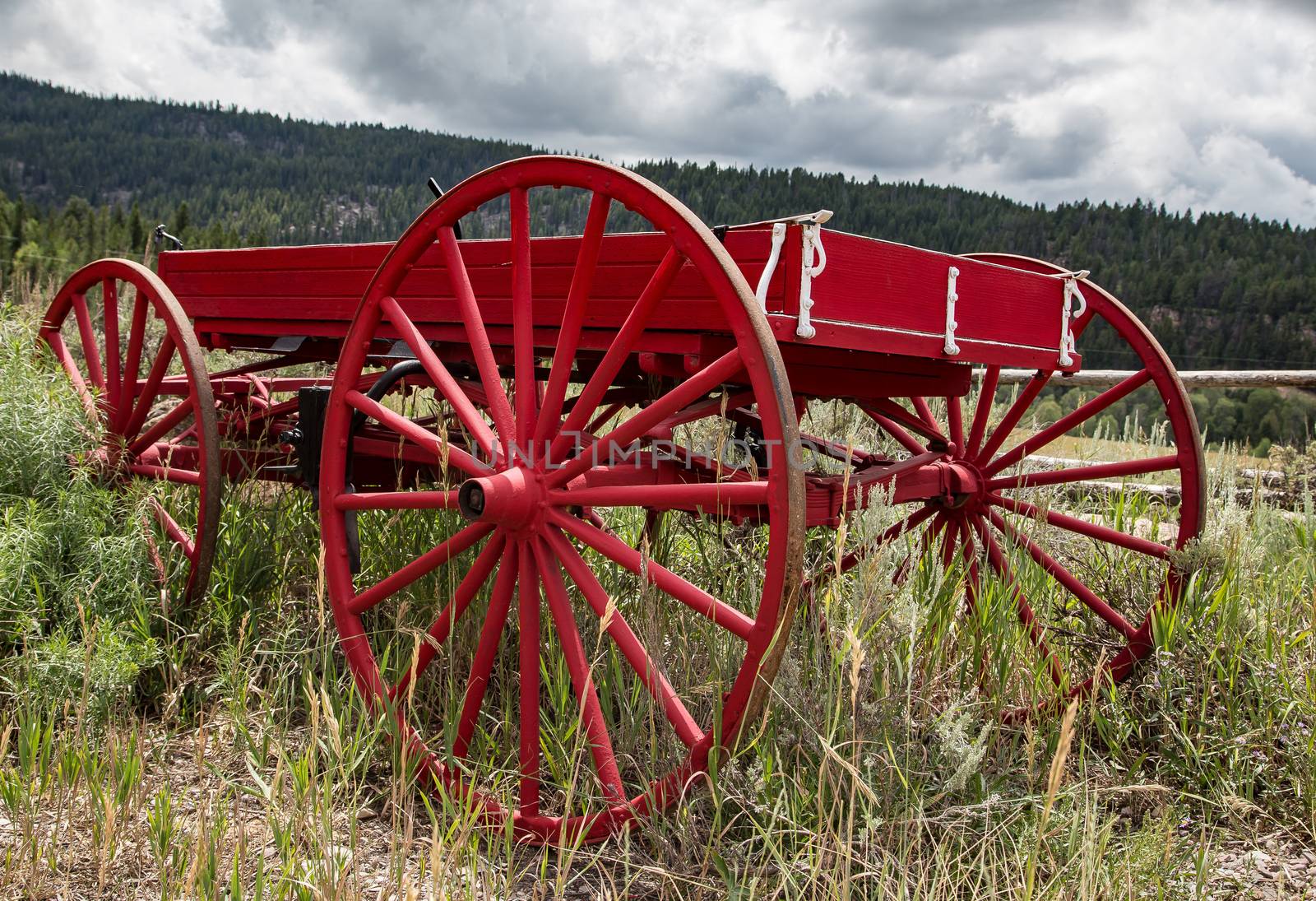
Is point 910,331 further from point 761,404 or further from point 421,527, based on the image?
point 421,527

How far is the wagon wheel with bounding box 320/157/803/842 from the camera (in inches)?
85.7

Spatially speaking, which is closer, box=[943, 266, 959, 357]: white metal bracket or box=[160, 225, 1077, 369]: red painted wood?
box=[160, 225, 1077, 369]: red painted wood

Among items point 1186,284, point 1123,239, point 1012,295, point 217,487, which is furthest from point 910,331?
point 1123,239

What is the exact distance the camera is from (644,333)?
2580 mm

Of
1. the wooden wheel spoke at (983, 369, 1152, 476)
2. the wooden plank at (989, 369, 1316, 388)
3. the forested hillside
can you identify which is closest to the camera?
the wooden wheel spoke at (983, 369, 1152, 476)

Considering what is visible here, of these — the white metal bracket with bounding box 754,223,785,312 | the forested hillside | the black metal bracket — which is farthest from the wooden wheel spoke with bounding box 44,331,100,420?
the forested hillside

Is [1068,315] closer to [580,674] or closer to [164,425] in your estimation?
[580,674]

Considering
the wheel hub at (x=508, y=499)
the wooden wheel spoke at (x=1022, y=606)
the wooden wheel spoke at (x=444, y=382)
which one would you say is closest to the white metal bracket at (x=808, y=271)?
the wheel hub at (x=508, y=499)

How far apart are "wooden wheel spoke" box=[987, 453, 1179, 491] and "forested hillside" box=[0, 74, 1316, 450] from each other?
4.99 meters

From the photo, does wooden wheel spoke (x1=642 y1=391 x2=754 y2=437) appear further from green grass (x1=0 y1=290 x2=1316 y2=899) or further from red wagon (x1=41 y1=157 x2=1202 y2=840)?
green grass (x1=0 y1=290 x2=1316 y2=899)

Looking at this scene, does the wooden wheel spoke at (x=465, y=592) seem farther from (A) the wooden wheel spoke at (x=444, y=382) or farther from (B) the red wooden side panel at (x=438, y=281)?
(B) the red wooden side panel at (x=438, y=281)

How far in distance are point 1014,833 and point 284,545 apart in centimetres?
285

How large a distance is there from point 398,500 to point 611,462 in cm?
72

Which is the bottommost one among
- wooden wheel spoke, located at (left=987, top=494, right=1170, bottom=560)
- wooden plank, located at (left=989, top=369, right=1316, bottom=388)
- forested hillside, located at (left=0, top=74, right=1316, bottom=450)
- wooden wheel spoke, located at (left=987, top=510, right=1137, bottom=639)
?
wooden wheel spoke, located at (left=987, top=510, right=1137, bottom=639)
